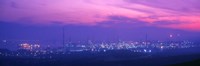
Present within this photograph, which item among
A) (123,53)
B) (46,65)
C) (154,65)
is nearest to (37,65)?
(46,65)

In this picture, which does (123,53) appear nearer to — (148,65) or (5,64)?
(148,65)


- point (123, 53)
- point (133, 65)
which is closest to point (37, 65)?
point (133, 65)

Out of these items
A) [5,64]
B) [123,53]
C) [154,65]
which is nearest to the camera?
[154,65]

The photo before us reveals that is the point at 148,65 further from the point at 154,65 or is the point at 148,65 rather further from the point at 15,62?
the point at 15,62

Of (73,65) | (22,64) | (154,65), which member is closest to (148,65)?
(154,65)

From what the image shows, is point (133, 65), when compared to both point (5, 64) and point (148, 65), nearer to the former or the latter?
point (148, 65)

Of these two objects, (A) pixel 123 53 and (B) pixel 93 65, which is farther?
(A) pixel 123 53

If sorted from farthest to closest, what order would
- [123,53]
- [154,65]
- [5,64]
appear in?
[123,53] < [5,64] < [154,65]

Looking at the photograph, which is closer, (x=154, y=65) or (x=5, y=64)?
(x=154, y=65)
